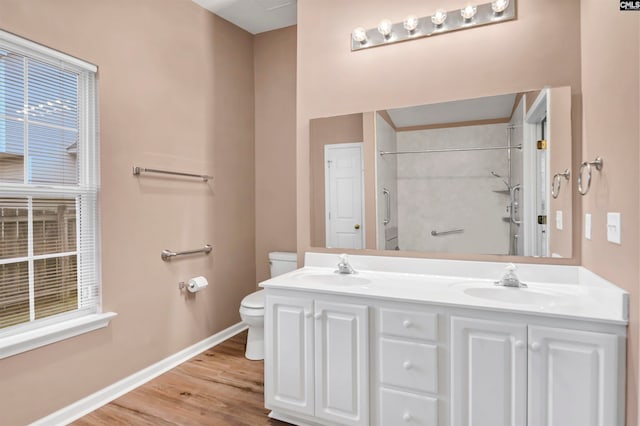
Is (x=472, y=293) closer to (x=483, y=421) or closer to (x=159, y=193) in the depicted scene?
(x=483, y=421)

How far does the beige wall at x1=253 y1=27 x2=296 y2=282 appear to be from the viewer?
3.46 metres

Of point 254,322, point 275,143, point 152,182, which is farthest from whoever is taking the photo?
point 275,143

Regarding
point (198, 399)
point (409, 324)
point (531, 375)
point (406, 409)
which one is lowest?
point (198, 399)

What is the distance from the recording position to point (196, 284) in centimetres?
285

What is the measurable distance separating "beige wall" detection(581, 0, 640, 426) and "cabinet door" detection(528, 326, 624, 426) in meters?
0.06

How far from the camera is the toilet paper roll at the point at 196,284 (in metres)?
2.85

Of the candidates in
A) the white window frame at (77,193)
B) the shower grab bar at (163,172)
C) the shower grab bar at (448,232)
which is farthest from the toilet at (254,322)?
the shower grab bar at (448,232)

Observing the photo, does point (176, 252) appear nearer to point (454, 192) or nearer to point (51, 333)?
point (51, 333)

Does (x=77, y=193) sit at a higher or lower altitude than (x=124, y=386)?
higher

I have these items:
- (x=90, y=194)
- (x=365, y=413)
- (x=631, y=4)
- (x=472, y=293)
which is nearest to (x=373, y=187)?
(x=472, y=293)

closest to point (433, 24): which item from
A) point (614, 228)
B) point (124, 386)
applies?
point (614, 228)

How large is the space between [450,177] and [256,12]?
2.25 m

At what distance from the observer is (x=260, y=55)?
3.59 metres

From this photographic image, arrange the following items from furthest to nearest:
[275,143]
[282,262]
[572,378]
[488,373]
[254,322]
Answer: [275,143] < [282,262] < [254,322] < [488,373] < [572,378]
